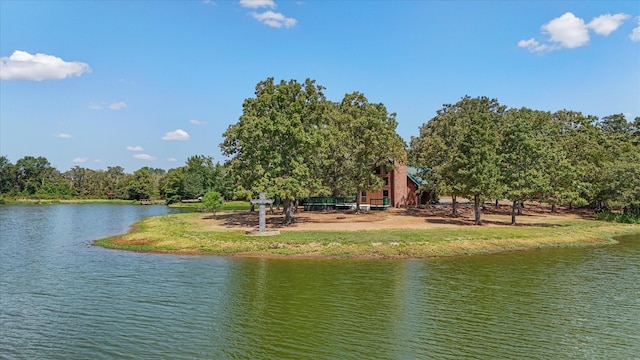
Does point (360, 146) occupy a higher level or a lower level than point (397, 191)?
higher

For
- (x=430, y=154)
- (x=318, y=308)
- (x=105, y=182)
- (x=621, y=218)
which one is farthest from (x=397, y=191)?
(x=105, y=182)

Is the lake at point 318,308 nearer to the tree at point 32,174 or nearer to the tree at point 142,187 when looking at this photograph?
the tree at point 142,187

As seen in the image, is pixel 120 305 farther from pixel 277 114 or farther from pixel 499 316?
pixel 277 114

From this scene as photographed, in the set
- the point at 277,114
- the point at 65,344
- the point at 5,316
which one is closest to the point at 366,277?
the point at 65,344

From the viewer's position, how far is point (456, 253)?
1192 inches

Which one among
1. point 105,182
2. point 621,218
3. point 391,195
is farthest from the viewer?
point 105,182

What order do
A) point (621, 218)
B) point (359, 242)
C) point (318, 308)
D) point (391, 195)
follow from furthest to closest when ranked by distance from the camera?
point (391, 195) → point (621, 218) → point (359, 242) → point (318, 308)

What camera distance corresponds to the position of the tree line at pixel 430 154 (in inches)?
1601

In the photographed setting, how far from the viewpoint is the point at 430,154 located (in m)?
54.3

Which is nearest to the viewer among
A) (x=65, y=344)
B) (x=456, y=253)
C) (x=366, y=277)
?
(x=65, y=344)

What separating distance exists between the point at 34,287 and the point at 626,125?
102 meters

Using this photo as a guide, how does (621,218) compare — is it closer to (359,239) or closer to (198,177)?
(359,239)

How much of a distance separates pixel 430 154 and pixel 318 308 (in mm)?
40506

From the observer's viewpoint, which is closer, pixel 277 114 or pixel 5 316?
pixel 5 316
